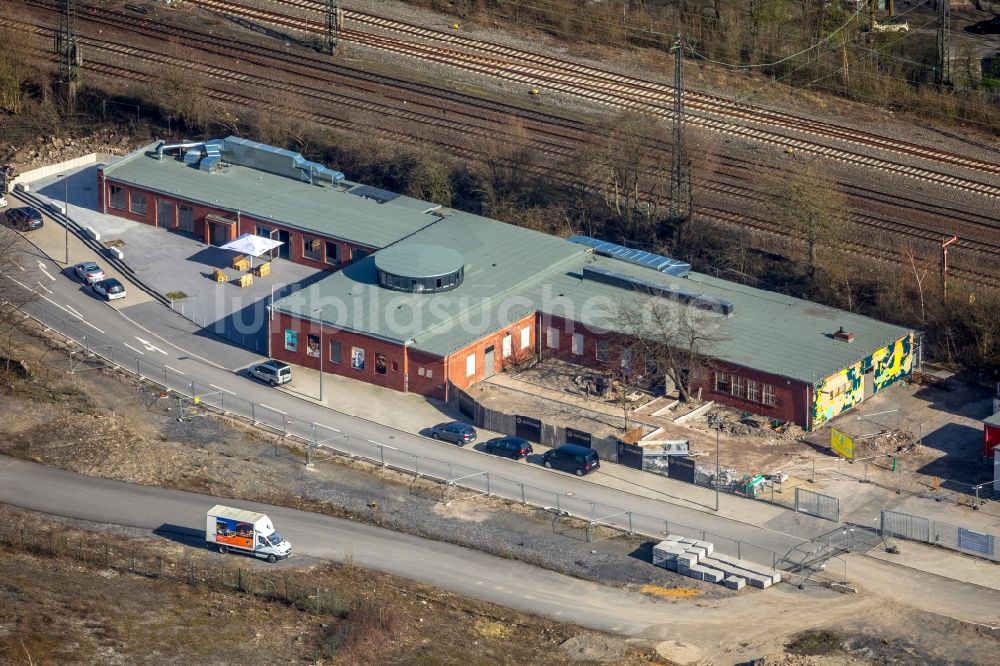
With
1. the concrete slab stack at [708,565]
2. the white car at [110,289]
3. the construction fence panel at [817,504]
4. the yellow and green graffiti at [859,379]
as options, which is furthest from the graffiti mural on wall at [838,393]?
the white car at [110,289]

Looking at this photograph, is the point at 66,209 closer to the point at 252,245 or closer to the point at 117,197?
the point at 117,197

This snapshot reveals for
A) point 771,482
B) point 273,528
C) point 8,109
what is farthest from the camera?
point 8,109

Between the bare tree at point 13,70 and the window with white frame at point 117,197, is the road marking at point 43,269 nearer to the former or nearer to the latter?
the window with white frame at point 117,197

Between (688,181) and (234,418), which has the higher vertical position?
(688,181)

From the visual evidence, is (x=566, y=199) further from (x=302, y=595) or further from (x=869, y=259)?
(x=302, y=595)

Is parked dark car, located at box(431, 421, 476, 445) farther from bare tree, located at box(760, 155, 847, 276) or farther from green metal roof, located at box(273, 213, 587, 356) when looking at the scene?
bare tree, located at box(760, 155, 847, 276)

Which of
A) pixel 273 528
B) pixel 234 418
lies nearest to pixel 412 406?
pixel 234 418

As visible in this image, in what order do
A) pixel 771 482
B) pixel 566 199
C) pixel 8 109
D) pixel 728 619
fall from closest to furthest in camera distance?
pixel 728 619
pixel 771 482
pixel 566 199
pixel 8 109

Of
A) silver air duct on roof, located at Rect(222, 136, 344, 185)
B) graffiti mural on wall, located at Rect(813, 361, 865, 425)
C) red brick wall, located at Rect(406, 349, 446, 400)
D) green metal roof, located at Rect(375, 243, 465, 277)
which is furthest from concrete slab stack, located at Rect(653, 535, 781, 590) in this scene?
silver air duct on roof, located at Rect(222, 136, 344, 185)
